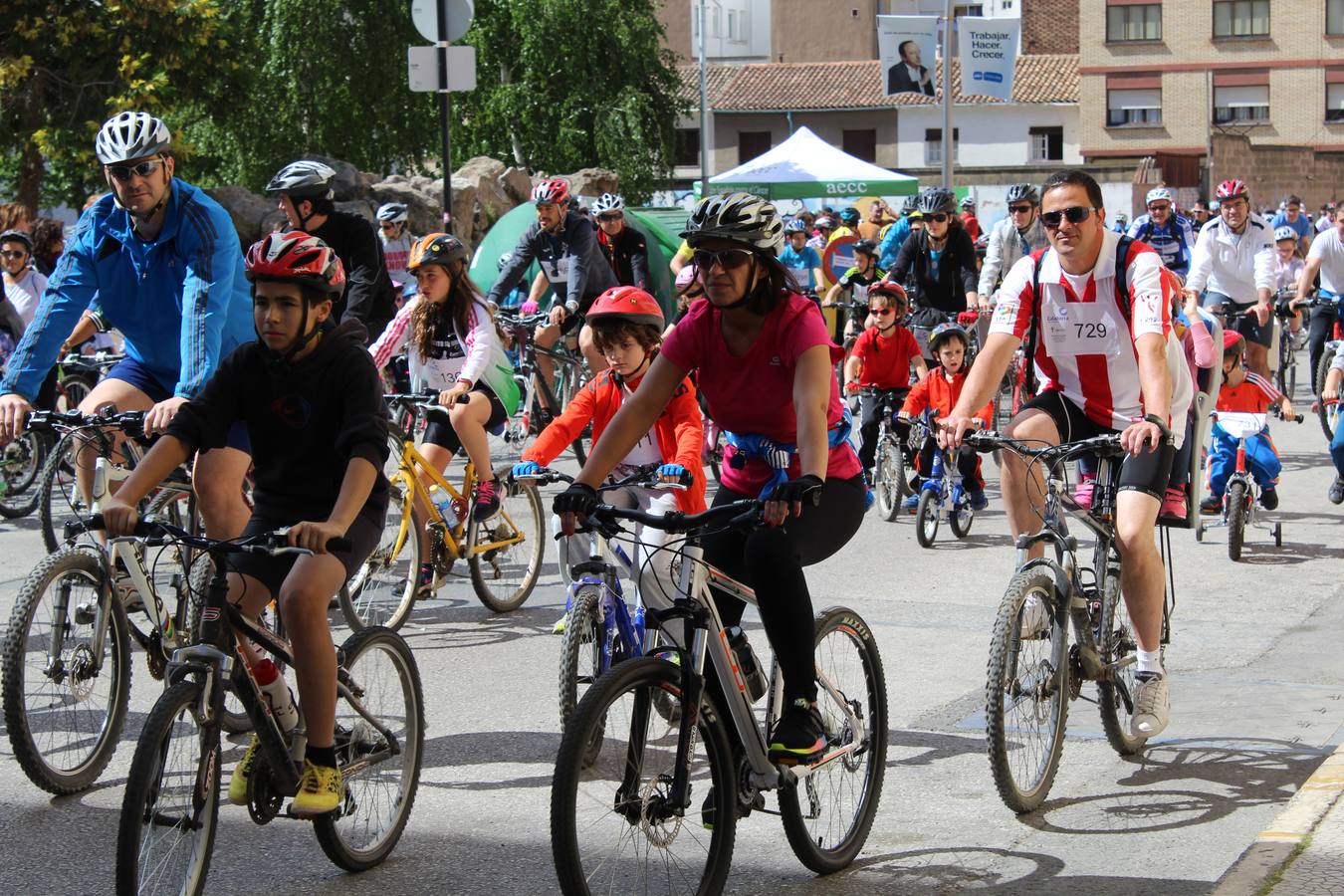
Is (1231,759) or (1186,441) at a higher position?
(1186,441)

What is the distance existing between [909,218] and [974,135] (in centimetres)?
5950

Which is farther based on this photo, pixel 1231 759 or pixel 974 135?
pixel 974 135

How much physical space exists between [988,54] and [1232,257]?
13859 millimetres

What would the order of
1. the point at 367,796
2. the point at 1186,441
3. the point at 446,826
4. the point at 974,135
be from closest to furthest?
the point at 367,796, the point at 446,826, the point at 1186,441, the point at 974,135

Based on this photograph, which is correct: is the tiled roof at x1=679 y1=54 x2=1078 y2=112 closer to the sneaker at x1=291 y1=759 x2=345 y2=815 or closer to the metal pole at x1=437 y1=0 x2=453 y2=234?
the metal pole at x1=437 y1=0 x2=453 y2=234

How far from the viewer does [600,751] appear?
13.2 feet

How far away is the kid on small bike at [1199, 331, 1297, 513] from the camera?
10.6 metres

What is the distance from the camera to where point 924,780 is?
19.0ft

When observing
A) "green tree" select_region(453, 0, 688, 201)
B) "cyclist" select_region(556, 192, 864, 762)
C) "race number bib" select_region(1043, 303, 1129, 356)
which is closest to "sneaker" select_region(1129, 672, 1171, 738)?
"race number bib" select_region(1043, 303, 1129, 356)

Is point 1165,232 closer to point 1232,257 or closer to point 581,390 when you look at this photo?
point 1232,257

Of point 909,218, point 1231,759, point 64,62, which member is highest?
point 64,62

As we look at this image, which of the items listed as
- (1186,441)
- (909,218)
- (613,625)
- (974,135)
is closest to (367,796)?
(613,625)

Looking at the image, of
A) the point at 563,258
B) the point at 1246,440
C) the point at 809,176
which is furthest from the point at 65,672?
the point at 809,176

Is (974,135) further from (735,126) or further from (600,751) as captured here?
(600,751)
